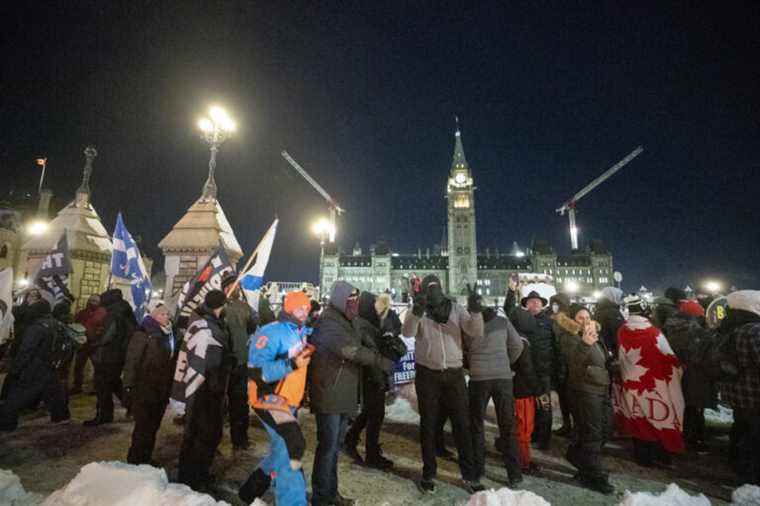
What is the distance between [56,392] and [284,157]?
407 ft

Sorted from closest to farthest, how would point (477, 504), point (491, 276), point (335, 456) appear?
point (477, 504) → point (335, 456) → point (491, 276)

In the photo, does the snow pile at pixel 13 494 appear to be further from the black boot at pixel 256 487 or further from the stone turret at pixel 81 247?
the stone turret at pixel 81 247

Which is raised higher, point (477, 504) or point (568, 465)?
point (477, 504)

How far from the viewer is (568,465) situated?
475 centimetres

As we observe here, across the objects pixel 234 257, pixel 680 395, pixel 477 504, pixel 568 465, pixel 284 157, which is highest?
pixel 284 157

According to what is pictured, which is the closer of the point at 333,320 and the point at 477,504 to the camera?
the point at 477,504

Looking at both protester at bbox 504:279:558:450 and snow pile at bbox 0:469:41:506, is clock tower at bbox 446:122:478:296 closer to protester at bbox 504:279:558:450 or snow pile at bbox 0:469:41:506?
protester at bbox 504:279:558:450

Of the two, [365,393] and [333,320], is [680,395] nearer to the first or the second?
[365,393]

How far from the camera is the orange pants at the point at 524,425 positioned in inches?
179

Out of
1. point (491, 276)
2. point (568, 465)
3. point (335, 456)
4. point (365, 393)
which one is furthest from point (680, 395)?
point (491, 276)

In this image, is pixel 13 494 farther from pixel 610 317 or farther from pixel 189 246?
pixel 610 317

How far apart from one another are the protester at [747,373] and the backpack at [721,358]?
0.01 m

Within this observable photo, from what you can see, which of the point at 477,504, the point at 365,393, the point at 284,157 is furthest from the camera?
the point at 284,157

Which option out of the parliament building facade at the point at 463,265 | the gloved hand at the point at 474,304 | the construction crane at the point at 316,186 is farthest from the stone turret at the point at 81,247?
the construction crane at the point at 316,186
